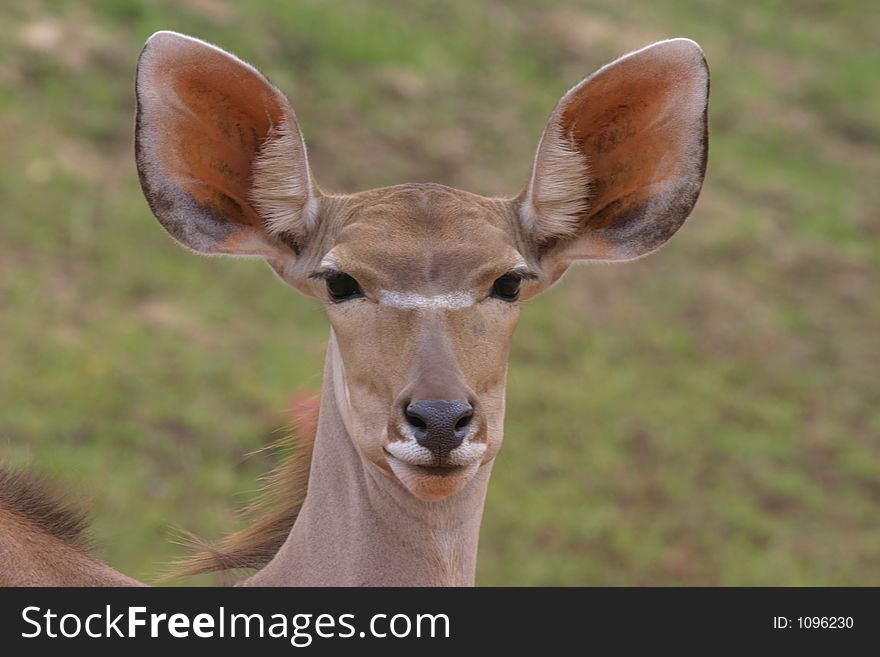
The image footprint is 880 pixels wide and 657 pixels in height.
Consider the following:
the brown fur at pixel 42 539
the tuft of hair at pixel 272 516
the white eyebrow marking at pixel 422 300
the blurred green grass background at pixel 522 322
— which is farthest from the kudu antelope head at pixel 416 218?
the blurred green grass background at pixel 522 322

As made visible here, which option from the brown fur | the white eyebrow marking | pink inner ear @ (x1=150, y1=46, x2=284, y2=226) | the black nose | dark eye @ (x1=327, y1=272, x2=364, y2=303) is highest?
pink inner ear @ (x1=150, y1=46, x2=284, y2=226)

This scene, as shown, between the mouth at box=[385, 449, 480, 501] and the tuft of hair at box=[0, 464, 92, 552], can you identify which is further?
the tuft of hair at box=[0, 464, 92, 552]

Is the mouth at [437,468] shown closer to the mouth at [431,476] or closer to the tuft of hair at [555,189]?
the mouth at [431,476]

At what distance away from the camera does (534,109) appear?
16031mm

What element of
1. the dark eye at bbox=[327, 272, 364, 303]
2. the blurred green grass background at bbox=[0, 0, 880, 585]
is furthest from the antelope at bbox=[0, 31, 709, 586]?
the blurred green grass background at bbox=[0, 0, 880, 585]

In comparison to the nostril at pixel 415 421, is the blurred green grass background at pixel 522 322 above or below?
above

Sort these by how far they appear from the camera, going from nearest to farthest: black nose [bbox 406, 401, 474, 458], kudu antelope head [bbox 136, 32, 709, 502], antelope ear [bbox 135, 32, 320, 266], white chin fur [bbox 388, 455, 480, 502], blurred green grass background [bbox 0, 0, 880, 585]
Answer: black nose [bbox 406, 401, 474, 458]
white chin fur [bbox 388, 455, 480, 502]
kudu antelope head [bbox 136, 32, 709, 502]
antelope ear [bbox 135, 32, 320, 266]
blurred green grass background [bbox 0, 0, 880, 585]

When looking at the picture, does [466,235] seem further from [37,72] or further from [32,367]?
[37,72]

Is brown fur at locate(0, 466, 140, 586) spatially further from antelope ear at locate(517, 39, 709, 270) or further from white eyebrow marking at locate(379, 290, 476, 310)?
antelope ear at locate(517, 39, 709, 270)

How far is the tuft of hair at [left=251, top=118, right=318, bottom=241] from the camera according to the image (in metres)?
4.39

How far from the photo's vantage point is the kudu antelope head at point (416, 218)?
4.04 meters

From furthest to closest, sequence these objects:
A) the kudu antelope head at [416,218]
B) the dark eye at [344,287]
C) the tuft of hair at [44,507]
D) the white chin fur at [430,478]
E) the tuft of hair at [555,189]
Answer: the tuft of hair at [44,507] < the tuft of hair at [555,189] < the dark eye at [344,287] < the kudu antelope head at [416,218] < the white chin fur at [430,478]

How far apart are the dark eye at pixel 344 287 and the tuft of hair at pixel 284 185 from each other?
0.31m

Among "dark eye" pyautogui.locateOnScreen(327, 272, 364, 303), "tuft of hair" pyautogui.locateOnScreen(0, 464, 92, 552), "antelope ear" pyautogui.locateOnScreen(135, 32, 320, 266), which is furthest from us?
"tuft of hair" pyautogui.locateOnScreen(0, 464, 92, 552)
